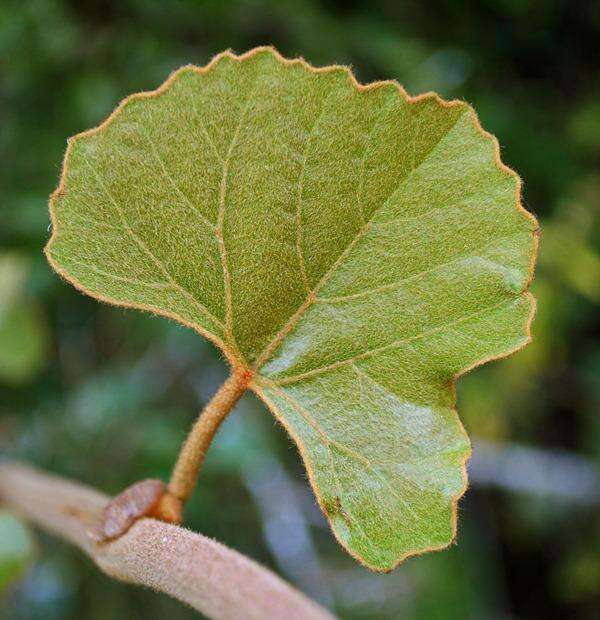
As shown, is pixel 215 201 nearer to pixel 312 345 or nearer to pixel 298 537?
pixel 312 345

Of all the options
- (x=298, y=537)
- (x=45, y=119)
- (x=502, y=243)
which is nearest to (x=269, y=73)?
(x=502, y=243)

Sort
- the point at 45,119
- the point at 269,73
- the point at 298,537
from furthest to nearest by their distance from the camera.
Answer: the point at 298,537 → the point at 45,119 → the point at 269,73

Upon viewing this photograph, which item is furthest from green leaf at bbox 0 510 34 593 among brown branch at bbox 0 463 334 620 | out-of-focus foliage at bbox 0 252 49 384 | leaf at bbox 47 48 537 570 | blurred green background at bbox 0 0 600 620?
out-of-focus foliage at bbox 0 252 49 384

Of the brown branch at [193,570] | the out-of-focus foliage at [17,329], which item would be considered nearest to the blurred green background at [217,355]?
the out-of-focus foliage at [17,329]

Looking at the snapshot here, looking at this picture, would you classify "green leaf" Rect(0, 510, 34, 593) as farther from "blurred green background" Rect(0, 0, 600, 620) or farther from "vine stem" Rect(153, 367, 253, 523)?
"blurred green background" Rect(0, 0, 600, 620)

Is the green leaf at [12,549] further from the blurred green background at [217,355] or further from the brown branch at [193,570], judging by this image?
the blurred green background at [217,355]

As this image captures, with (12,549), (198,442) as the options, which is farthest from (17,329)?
(198,442)
